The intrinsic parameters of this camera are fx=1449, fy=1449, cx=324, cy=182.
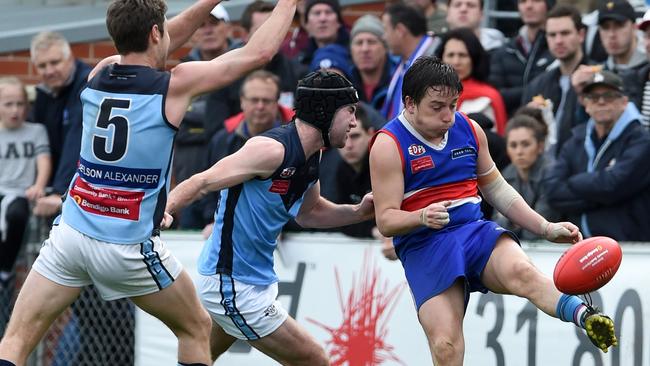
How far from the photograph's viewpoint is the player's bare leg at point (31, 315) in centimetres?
761

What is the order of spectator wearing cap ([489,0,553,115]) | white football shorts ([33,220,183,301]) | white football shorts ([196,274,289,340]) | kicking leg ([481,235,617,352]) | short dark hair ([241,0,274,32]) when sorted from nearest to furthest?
1. kicking leg ([481,235,617,352])
2. white football shorts ([33,220,183,301])
3. white football shorts ([196,274,289,340])
4. spectator wearing cap ([489,0,553,115])
5. short dark hair ([241,0,274,32])

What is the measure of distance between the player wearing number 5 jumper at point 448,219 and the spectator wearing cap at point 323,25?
Answer: 14.0ft

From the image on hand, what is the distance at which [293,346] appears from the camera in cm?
826

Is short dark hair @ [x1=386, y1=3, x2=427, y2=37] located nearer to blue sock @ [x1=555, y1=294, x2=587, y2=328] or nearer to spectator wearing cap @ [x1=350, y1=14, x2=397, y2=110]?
spectator wearing cap @ [x1=350, y1=14, x2=397, y2=110]

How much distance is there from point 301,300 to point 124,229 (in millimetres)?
2896

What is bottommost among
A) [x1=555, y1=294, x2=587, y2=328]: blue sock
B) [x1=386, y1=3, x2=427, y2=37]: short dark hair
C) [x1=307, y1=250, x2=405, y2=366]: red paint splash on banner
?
[x1=307, y1=250, x2=405, y2=366]: red paint splash on banner

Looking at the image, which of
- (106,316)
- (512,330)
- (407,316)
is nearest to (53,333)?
(106,316)

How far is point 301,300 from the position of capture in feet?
33.9

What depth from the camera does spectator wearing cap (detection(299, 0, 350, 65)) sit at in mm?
12086

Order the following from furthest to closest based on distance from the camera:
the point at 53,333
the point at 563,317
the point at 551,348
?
the point at 53,333
the point at 551,348
the point at 563,317

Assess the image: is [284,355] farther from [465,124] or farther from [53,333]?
[53,333]

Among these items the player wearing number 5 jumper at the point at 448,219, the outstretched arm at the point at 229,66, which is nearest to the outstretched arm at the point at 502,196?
the player wearing number 5 jumper at the point at 448,219

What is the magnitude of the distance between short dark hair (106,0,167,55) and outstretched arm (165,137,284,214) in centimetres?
75

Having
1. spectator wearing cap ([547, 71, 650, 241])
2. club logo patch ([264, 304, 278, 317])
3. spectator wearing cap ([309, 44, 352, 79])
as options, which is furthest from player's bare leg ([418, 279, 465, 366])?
spectator wearing cap ([309, 44, 352, 79])
